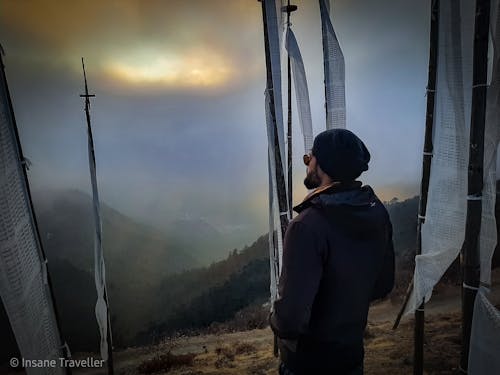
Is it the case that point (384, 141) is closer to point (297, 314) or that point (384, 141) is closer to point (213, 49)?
point (213, 49)

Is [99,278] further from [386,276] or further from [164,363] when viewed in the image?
[386,276]

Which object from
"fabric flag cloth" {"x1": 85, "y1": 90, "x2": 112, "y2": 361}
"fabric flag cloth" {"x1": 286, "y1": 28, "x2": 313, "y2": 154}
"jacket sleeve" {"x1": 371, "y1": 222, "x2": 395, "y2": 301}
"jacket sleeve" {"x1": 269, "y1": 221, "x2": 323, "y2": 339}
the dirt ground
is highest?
"fabric flag cloth" {"x1": 286, "y1": 28, "x2": 313, "y2": 154}

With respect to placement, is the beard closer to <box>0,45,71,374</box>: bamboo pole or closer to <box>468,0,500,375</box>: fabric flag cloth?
<box>468,0,500,375</box>: fabric flag cloth

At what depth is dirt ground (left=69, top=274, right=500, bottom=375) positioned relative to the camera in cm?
359

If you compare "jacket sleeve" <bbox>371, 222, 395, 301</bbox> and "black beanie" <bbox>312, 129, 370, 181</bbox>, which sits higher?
"black beanie" <bbox>312, 129, 370, 181</bbox>

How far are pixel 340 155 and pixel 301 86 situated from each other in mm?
1805

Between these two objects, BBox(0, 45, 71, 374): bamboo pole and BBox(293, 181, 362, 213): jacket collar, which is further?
BBox(0, 45, 71, 374): bamboo pole

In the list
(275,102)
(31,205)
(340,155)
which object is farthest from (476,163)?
(31,205)

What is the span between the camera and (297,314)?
131 centimetres

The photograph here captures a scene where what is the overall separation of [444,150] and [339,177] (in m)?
1.36

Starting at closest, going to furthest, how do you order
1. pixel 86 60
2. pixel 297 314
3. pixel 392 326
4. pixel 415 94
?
1. pixel 297 314
2. pixel 86 60
3. pixel 392 326
4. pixel 415 94

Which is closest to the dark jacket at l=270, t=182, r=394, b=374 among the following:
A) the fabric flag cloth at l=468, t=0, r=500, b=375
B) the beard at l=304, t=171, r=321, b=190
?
the beard at l=304, t=171, r=321, b=190

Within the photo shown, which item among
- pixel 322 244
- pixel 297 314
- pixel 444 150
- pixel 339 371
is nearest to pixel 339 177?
pixel 322 244

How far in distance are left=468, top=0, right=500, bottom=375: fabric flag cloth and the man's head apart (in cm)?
107
